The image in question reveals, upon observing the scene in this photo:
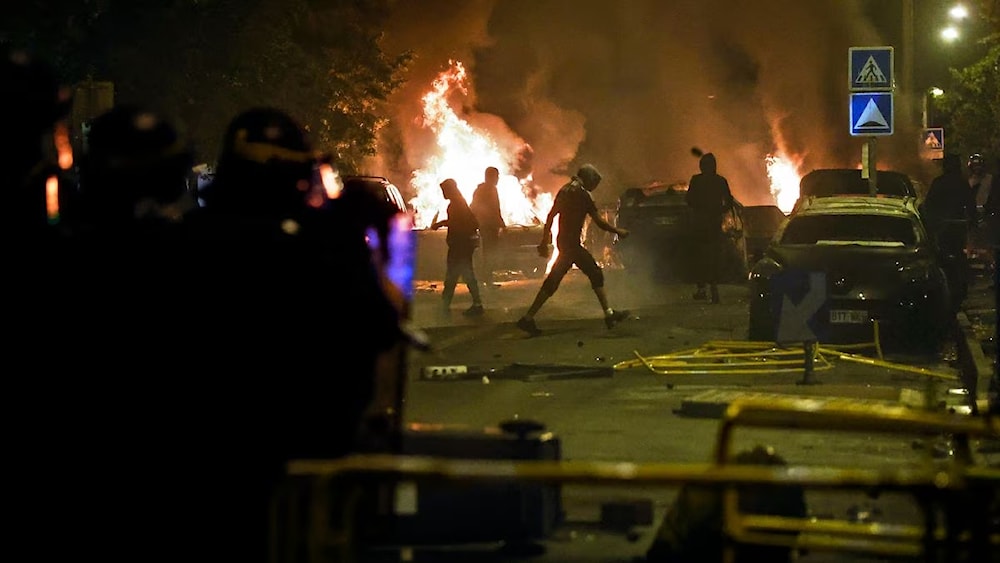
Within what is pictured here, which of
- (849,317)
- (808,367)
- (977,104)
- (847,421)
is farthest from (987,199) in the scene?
(977,104)

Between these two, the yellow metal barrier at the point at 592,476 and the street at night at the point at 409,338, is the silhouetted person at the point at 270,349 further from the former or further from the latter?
the yellow metal barrier at the point at 592,476

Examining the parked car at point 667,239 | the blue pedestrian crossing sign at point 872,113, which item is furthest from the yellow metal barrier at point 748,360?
the parked car at point 667,239

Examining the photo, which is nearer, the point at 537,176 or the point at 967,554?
the point at 967,554

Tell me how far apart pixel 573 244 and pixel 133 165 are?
14.6 meters

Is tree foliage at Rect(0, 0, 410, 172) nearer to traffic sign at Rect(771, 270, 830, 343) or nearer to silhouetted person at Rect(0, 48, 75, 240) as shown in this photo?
traffic sign at Rect(771, 270, 830, 343)

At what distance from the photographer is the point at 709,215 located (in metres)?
23.0

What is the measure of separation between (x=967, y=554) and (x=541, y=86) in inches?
1857

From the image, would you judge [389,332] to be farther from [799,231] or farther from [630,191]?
[630,191]

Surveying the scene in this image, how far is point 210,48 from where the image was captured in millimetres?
24578

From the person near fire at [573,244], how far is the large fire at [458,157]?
23.8 metres

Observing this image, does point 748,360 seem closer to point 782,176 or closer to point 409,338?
point 409,338

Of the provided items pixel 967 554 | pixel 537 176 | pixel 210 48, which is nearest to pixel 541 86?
pixel 537 176

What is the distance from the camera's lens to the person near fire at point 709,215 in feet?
74.1

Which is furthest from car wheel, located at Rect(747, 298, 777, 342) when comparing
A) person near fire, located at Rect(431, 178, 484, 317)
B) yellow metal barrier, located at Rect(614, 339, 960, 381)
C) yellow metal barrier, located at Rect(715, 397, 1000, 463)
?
yellow metal barrier, located at Rect(715, 397, 1000, 463)
